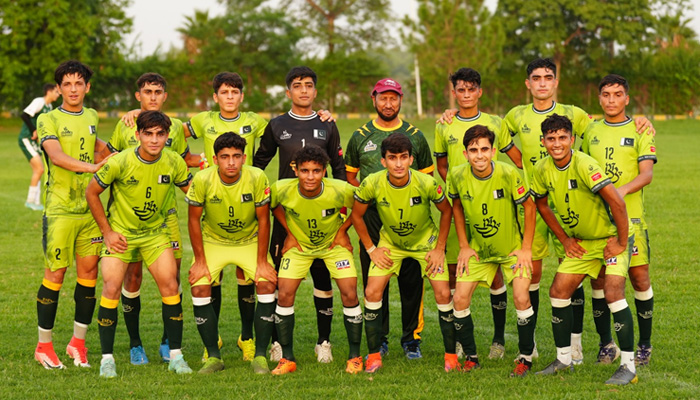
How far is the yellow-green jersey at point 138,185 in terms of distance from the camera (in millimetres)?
5984

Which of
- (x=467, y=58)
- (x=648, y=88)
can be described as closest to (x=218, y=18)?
(x=467, y=58)

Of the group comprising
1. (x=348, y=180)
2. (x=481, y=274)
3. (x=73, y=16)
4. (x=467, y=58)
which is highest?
(x=73, y=16)

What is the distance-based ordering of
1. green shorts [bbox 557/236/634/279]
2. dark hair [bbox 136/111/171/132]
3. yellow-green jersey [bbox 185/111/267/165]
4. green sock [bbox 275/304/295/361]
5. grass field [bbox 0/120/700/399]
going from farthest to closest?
1. yellow-green jersey [bbox 185/111/267/165]
2. green sock [bbox 275/304/295/361]
3. dark hair [bbox 136/111/171/132]
4. green shorts [bbox 557/236/634/279]
5. grass field [bbox 0/120/700/399]

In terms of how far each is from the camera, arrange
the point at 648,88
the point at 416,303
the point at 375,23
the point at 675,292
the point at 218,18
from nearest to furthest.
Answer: the point at 416,303 → the point at 675,292 → the point at 648,88 → the point at 218,18 → the point at 375,23

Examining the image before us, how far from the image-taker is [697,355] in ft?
20.1

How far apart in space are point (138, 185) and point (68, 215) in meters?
0.80

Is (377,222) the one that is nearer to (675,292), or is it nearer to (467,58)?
(675,292)

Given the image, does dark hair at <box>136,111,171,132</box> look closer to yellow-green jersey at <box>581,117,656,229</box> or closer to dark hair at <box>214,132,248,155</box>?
dark hair at <box>214,132,248,155</box>

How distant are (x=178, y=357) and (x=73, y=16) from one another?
127 ft

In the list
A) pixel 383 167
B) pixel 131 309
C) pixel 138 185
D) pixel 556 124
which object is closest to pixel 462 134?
pixel 383 167

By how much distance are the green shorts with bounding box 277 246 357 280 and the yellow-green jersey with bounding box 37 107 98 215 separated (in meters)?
1.70

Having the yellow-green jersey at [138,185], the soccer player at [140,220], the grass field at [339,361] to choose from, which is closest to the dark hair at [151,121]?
the soccer player at [140,220]

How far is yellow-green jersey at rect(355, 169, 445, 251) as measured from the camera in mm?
6090

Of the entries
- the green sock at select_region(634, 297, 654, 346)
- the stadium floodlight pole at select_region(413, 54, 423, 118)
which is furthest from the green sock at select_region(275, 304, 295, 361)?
the stadium floodlight pole at select_region(413, 54, 423, 118)
